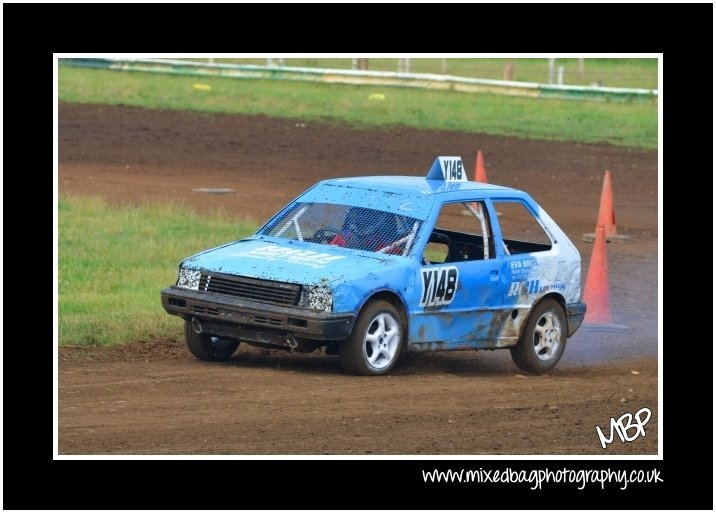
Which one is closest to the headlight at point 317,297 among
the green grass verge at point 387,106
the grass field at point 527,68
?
the green grass verge at point 387,106

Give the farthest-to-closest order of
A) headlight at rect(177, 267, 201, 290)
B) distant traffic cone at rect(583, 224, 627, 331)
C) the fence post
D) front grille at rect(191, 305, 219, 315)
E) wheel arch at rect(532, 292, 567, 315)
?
1. the fence post
2. distant traffic cone at rect(583, 224, 627, 331)
3. wheel arch at rect(532, 292, 567, 315)
4. headlight at rect(177, 267, 201, 290)
5. front grille at rect(191, 305, 219, 315)

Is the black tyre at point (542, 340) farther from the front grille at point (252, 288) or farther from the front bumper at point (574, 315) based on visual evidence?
the front grille at point (252, 288)

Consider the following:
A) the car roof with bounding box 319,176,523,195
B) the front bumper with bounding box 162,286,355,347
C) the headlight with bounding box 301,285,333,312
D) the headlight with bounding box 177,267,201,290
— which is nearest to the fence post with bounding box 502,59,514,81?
the car roof with bounding box 319,176,523,195

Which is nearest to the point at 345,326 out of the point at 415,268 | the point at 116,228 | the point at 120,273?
the point at 415,268

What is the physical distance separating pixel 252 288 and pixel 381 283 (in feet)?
3.16

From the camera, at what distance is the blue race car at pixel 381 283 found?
10344 mm

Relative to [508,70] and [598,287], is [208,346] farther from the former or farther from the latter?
[508,70]

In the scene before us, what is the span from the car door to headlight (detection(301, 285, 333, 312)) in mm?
912

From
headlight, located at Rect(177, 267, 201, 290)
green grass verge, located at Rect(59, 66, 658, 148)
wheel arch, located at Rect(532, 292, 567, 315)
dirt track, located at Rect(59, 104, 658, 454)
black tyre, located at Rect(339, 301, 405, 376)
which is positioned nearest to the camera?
dirt track, located at Rect(59, 104, 658, 454)

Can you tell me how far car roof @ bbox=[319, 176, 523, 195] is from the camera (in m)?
11.6

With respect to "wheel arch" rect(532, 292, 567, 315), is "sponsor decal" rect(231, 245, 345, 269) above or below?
above

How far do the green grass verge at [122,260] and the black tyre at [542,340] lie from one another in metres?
2.98

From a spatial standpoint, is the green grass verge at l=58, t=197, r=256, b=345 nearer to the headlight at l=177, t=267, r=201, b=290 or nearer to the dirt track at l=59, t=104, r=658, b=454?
the dirt track at l=59, t=104, r=658, b=454

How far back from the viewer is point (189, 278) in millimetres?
10828
